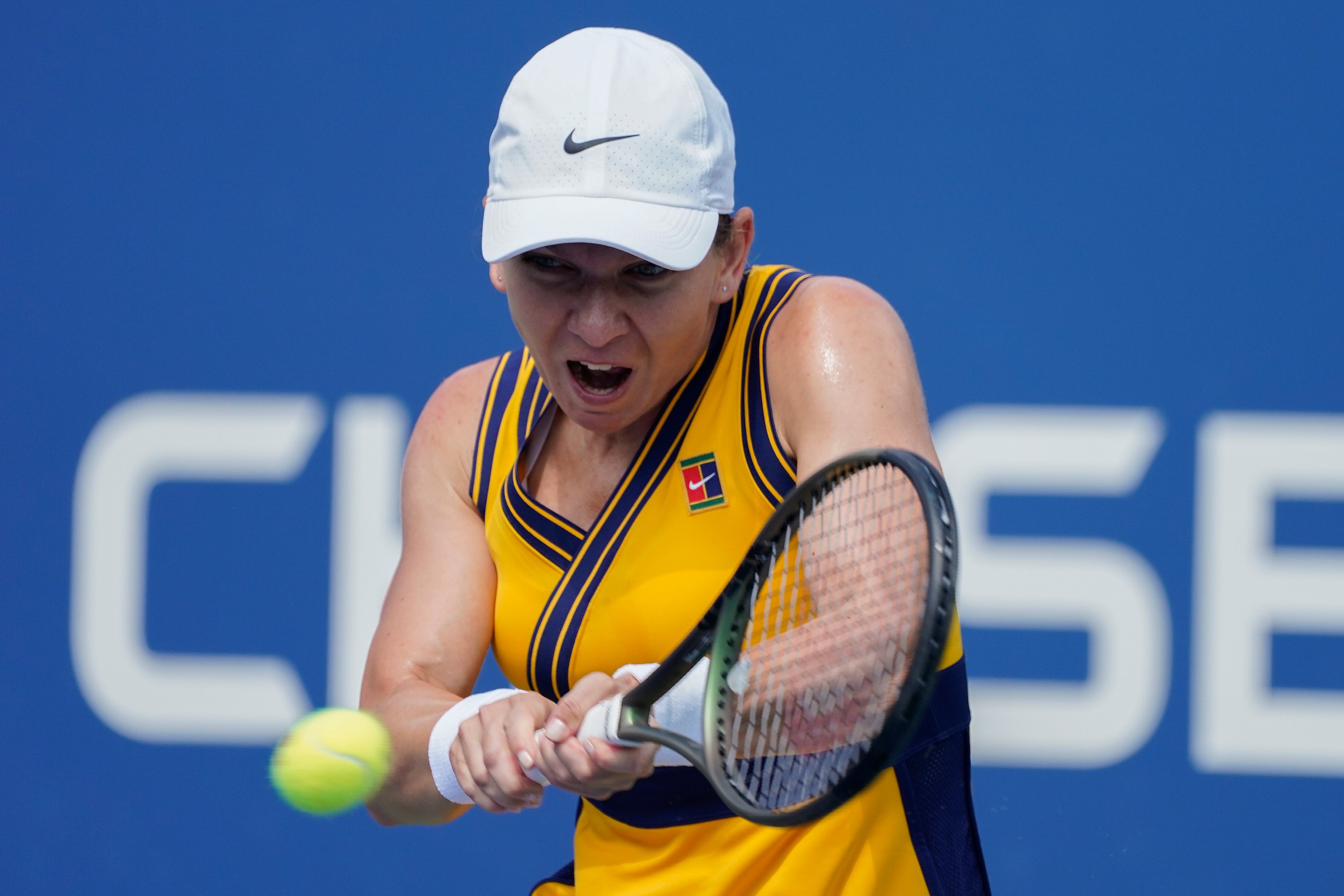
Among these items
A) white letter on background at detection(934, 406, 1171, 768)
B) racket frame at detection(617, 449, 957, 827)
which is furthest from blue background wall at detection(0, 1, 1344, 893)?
racket frame at detection(617, 449, 957, 827)

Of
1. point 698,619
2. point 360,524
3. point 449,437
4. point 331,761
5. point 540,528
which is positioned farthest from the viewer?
point 360,524

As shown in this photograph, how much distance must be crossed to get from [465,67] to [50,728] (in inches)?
61.9

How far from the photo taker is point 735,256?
132cm

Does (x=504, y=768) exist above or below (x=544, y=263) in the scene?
below

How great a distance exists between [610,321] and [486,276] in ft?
4.59

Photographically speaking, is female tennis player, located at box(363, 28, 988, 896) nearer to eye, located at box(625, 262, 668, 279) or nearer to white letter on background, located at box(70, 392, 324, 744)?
eye, located at box(625, 262, 668, 279)

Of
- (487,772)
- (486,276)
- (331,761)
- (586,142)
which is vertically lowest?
(331,761)

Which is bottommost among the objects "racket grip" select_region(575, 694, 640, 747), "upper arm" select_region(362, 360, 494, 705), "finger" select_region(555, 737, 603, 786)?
"finger" select_region(555, 737, 603, 786)

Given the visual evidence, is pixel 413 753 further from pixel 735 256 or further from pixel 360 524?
pixel 360 524

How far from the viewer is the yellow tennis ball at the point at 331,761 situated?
1.43 meters

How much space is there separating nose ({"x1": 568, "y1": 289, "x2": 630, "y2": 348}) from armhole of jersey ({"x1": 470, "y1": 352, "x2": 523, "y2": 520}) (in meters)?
0.28

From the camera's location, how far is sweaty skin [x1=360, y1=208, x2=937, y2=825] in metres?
1.13

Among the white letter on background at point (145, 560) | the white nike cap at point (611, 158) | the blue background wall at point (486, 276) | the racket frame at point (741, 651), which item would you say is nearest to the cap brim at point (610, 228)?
the white nike cap at point (611, 158)

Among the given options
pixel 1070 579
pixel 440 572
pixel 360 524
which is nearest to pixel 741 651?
pixel 440 572
